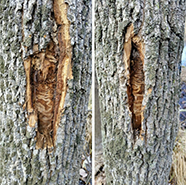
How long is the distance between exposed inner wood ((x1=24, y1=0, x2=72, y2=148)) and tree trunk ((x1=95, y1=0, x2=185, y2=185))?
11.5 inches

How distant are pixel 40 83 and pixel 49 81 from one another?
2.1 inches

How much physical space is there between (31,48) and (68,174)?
0.85 metres

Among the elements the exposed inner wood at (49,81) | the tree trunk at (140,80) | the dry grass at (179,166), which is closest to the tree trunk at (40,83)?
the exposed inner wood at (49,81)

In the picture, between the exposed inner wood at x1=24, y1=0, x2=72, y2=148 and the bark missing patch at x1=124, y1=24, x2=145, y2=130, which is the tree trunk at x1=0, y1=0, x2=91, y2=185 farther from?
the bark missing patch at x1=124, y1=24, x2=145, y2=130

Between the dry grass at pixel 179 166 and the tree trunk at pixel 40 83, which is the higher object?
the tree trunk at pixel 40 83

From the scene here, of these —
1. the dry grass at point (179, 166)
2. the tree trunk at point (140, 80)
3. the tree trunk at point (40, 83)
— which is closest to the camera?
the tree trunk at point (40, 83)

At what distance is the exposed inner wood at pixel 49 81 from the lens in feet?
3.21

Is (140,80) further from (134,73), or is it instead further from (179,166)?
(179,166)

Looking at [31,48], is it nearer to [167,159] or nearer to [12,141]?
[12,141]

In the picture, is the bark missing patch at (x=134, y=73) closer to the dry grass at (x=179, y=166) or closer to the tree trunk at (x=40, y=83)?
the tree trunk at (x=40, y=83)

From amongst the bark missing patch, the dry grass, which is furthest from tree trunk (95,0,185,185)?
the dry grass

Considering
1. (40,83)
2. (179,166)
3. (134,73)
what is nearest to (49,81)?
(40,83)

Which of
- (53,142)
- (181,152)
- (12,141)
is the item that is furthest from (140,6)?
(181,152)

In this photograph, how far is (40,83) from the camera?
3.35 ft
